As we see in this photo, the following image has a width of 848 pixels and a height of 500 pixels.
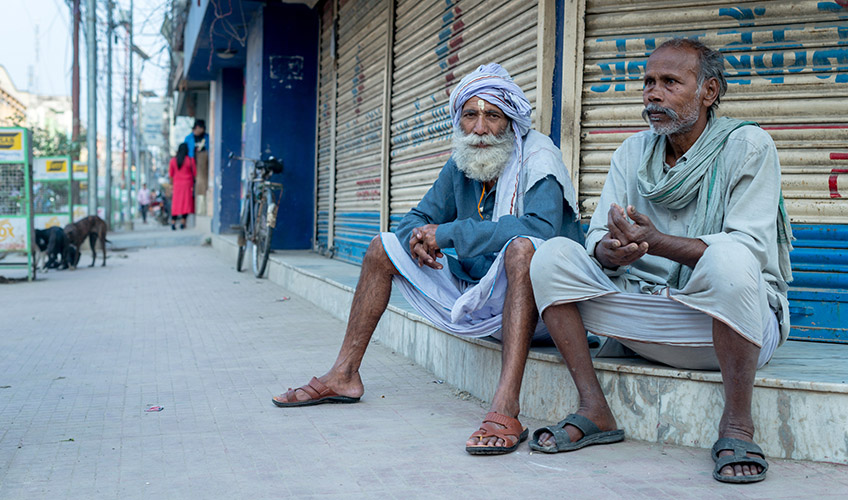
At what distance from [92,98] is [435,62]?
1396cm

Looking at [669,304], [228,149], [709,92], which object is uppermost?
[228,149]

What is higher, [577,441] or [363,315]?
[363,315]

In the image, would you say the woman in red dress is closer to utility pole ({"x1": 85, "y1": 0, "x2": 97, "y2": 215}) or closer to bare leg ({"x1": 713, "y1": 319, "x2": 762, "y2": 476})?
utility pole ({"x1": 85, "y1": 0, "x2": 97, "y2": 215})

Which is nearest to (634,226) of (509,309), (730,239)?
(730,239)

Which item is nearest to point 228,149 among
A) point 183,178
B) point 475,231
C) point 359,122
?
point 183,178

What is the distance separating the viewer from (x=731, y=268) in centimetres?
239

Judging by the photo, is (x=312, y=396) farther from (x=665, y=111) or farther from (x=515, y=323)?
(x=665, y=111)

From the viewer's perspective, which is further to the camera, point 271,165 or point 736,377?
point 271,165

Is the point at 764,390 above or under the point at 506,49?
under

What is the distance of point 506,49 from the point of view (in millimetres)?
4793

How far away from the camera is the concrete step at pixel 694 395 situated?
257 centimetres

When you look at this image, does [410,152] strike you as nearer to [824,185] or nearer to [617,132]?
[617,132]

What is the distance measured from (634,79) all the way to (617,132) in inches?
11.0

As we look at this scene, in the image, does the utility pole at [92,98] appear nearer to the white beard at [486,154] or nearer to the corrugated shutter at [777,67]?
the corrugated shutter at [777,67]
